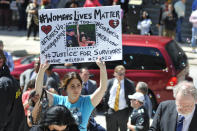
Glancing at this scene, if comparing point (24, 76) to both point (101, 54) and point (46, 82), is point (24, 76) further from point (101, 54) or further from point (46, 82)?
point (101, 54)

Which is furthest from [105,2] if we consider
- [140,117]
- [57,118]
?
[57,118]

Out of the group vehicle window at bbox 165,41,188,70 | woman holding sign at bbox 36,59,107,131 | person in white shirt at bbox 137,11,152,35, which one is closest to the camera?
woman holding sign at bbox 36,59,107,131

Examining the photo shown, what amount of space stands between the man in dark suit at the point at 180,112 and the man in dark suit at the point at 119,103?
12.0 feet

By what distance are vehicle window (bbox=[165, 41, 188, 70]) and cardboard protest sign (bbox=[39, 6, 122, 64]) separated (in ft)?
15.7

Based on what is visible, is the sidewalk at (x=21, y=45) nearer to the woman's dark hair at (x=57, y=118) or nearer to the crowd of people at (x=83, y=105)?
the crowd of people at (x=83, y=105)

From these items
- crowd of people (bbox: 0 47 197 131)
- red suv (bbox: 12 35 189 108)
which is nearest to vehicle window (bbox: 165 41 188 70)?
red suv (bbox: 12 35 189 108)

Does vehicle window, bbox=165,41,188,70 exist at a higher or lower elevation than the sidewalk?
higher

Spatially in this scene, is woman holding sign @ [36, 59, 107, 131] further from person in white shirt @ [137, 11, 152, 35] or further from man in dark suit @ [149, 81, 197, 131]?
person in white shirt @ [137, 11, 152, 35]

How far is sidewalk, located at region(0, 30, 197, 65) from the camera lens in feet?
56.6

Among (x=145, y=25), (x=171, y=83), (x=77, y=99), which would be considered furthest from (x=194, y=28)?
(x=77, y=99)

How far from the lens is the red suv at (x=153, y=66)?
10.7m

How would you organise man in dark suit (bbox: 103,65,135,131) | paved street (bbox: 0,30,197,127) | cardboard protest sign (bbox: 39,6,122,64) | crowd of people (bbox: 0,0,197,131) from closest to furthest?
crowd of people (bbox: 0,0,197,131)
cardboard protest sign (bbox: 39,6,122,64)
man in dark suit (bbox: 103,65,135,131)
paved street (bbox: 0,30,197,127)

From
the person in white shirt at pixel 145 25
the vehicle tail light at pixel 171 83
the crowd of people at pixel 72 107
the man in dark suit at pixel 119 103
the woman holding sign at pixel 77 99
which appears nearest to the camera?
the crowd of people at pixel 72 107

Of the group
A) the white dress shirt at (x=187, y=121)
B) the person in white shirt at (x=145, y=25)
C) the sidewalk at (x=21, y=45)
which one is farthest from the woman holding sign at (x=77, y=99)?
the person in white shirt at (x=145, y=25)
